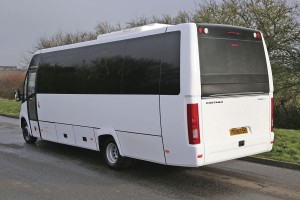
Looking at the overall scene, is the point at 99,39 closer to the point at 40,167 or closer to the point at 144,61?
the point at 144,61

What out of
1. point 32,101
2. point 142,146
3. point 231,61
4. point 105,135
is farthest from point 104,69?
point 32,101

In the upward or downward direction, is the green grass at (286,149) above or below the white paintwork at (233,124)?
below

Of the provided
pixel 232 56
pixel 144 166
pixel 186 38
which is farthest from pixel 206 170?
pixel 186 38

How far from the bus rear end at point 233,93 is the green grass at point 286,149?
1.19 metres

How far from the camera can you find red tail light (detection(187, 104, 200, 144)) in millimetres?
6098

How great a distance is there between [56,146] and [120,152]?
4.19m

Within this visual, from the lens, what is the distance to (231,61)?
6.79m

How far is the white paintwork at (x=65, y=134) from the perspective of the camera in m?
9.13

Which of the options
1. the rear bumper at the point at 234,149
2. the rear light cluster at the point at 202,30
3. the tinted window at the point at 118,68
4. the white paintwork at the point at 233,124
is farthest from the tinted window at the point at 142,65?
the rear bumper at the point at 234,149

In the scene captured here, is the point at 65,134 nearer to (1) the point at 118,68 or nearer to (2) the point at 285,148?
(1) the point at 118,68

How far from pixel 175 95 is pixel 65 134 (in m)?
4.06

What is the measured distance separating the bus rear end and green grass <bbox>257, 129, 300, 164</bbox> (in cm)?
119

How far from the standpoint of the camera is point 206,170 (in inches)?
307

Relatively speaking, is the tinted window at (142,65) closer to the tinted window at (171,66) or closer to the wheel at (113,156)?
the tinted window at (171,66)
